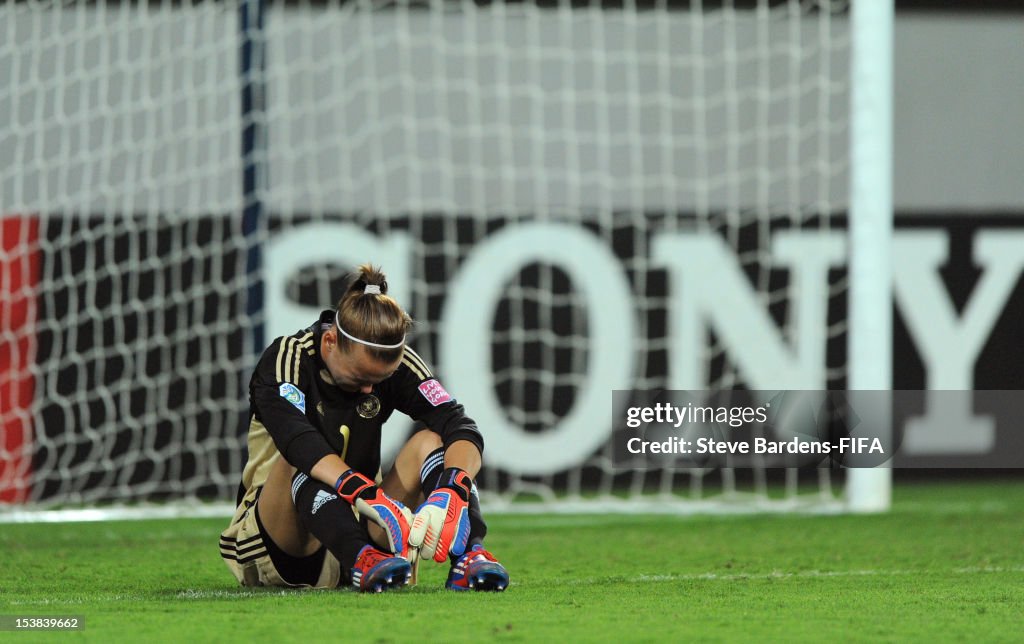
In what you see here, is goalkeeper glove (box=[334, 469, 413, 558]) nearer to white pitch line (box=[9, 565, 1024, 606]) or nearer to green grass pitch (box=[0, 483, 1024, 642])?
green grass pitch (box=[0, 483, 1024, 642])

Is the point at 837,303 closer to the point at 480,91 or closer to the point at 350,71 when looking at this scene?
the point at 480,91

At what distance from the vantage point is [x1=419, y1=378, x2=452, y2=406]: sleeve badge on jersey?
3.78 metres

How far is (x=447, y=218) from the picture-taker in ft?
25.5

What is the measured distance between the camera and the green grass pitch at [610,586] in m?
3.04

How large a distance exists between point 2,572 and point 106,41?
3534 mm

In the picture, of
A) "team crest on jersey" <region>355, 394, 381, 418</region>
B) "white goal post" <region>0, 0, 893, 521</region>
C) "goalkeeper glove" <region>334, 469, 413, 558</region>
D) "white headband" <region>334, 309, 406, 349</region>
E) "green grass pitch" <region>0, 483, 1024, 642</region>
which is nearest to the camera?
"green grass pitch" <region>0, 483, 1024, 642</region>

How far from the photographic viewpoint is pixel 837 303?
8000 mm

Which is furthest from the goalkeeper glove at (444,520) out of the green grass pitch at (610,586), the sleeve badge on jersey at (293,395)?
the sleeve badge on jersey at (293,395)

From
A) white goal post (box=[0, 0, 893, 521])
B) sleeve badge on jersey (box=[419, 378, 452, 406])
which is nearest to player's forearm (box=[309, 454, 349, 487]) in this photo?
sleeve badge on jersey (box=[419, 378, 452, 406])

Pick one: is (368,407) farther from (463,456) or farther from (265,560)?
(265,560)

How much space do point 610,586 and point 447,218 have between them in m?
4.04

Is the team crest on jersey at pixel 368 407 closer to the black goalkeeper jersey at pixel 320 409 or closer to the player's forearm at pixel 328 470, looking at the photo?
the black goalkeeper jersey at pixel 320 409

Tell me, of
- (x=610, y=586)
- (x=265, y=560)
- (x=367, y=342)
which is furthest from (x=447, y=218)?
(x=367, y=342)

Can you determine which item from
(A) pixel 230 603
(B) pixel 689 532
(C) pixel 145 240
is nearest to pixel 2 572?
(A) pixel 230 603
